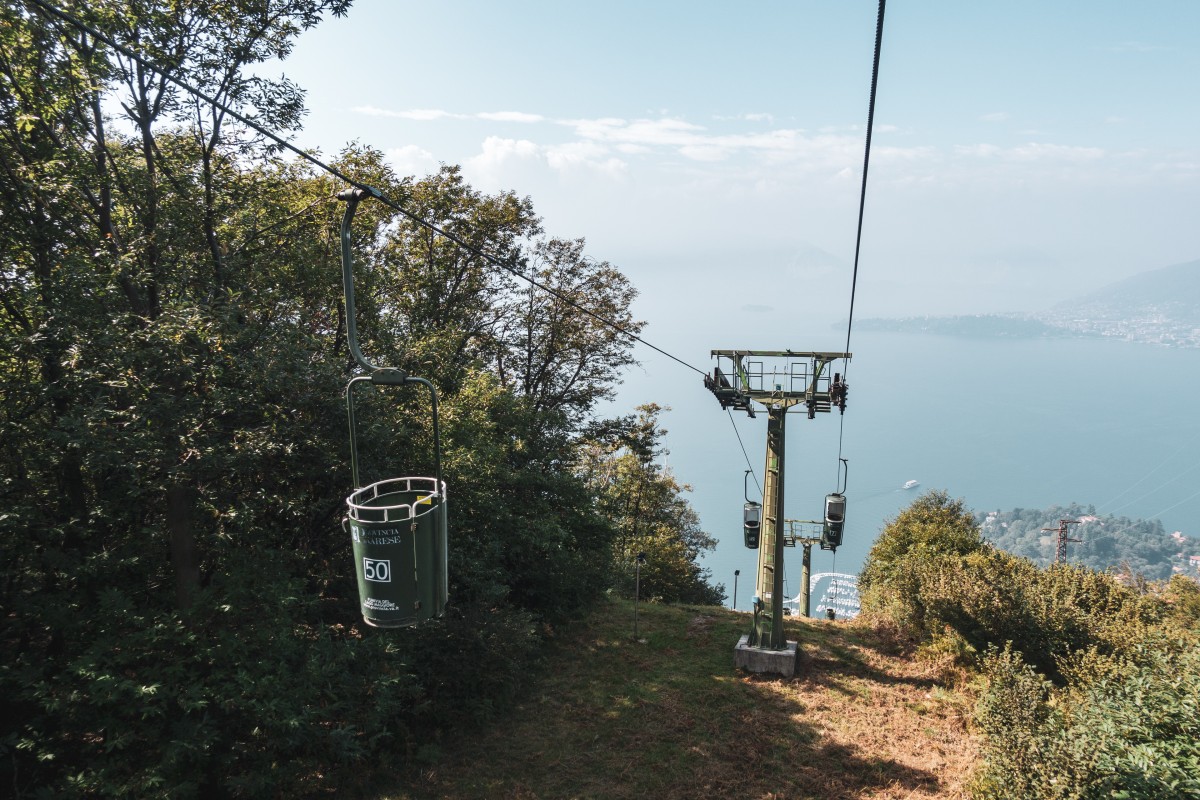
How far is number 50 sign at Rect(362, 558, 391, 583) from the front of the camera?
5211 millimetres

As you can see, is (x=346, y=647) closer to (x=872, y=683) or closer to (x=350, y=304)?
(x=350, y=304)

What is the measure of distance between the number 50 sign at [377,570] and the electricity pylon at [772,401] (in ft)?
24.9

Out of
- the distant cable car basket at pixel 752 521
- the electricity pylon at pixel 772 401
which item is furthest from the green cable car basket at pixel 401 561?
the distant cable car basket at pixel 752 521

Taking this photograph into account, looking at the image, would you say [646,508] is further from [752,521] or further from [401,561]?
[401,561]

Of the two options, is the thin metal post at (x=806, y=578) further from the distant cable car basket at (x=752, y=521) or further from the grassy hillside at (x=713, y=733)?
the distant cable car basket at (x=752, y=521)

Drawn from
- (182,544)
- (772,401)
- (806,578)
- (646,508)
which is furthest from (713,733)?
(646,508)

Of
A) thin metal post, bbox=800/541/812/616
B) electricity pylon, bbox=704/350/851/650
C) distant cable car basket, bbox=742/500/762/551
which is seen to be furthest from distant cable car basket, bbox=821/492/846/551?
thin metal post, bbox=800/541/812/616

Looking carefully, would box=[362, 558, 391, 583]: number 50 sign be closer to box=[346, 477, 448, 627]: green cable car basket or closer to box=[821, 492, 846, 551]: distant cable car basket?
box=[346, 477, 448, 627]: green cable car basket

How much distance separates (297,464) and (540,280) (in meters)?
14.1

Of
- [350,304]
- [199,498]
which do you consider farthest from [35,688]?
[350,304]

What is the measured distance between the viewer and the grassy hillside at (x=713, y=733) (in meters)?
8.62

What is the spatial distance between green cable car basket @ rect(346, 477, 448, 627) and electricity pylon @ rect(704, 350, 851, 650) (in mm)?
7264

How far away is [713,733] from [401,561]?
22.1 feet

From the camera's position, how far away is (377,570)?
206 inches
